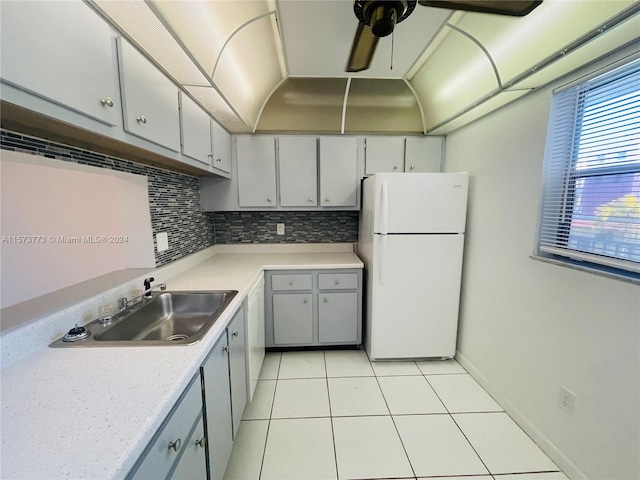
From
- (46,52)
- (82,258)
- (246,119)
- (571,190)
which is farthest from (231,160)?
(571,190)

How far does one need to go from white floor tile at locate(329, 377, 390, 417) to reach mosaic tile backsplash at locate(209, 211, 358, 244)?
1.41 m

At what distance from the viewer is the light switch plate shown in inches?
71.3

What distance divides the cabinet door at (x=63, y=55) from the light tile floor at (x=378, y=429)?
180cm

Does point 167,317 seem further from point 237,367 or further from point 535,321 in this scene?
point 535,321

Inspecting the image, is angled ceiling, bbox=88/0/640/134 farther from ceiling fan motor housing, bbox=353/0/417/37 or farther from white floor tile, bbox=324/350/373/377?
white floor tile, bbox=324/350/373/377

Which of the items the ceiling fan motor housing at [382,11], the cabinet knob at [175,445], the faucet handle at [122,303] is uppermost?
the ceiling fan motor housing at [382,11]

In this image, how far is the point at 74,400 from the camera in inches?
27.2

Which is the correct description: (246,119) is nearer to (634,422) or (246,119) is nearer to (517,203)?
(517,203)

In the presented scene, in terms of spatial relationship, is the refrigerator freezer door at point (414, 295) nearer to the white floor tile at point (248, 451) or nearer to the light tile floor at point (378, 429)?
the light tile floor at point (378, 429)

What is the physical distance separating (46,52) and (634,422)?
250 centimetres

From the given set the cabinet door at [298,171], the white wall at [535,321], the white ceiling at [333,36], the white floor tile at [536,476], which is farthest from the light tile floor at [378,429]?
the white ceiling at [333,36]

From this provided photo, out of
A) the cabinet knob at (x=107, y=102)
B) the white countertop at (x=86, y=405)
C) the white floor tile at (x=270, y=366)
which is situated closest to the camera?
the white countertop at (x=86, y=405)

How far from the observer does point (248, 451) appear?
1.50m

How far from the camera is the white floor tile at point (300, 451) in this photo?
1373 millimetres
